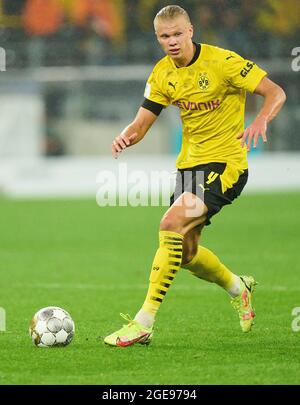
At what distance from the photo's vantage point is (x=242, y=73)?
741 cm

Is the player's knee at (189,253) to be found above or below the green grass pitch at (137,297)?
above

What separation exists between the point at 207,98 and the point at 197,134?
292mm

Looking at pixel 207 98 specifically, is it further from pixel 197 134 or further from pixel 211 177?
pixel 211 177

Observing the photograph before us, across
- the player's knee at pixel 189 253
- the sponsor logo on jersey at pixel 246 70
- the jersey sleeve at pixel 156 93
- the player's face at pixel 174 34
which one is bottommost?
the player's knee at pixel 189 253

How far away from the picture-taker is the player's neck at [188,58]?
7500 mm

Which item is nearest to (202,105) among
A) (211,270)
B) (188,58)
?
(188,58)

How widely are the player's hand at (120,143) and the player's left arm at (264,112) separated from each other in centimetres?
83

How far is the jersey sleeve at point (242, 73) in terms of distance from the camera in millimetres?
7355

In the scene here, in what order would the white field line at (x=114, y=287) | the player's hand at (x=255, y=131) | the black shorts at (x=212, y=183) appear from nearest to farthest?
1. the player's hand at (x=255, y=131)
2. the black shorts at (x=212, y=183)
3. the white field line at (x=114, y=287)

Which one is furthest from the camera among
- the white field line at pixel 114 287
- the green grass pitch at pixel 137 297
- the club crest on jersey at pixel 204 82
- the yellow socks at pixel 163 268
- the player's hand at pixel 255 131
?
the white field line at pixel 114 287

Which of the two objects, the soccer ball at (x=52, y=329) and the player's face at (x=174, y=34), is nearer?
the soccer ball at (x=52, y=329)

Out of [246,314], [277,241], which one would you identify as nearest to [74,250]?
[277,241]

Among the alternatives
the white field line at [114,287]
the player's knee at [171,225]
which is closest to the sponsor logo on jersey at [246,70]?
the player's knee at [171,225]

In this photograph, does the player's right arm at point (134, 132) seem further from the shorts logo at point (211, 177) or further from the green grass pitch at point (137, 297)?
the green grass pitch at point (137, 297)
